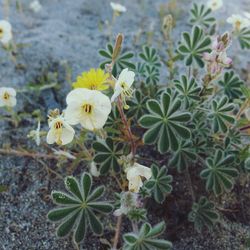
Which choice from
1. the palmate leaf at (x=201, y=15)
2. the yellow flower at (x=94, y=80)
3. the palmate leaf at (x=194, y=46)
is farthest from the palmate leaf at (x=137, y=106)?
the palmate leaf at (x=201, y=15)

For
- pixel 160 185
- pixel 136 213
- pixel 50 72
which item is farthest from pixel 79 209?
pixel 50 72

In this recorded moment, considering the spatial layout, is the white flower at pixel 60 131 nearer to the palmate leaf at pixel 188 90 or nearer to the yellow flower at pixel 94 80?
the yellow flower at pixel 94 80

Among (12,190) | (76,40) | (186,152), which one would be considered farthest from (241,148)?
(76,40)

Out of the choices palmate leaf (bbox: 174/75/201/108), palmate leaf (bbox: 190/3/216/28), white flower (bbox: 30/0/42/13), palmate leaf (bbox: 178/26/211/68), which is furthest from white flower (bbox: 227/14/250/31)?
white flower (bbox: 30/0/42/13)

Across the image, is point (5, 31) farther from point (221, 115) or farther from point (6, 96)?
point (221, 115)

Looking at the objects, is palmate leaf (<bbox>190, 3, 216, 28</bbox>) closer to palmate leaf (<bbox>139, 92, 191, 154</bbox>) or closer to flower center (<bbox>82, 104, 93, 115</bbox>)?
palmate leaf (<bbox>139, 92, 191, 154</bbox>)

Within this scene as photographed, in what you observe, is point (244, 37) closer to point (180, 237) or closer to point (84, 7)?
point (180, 237)
